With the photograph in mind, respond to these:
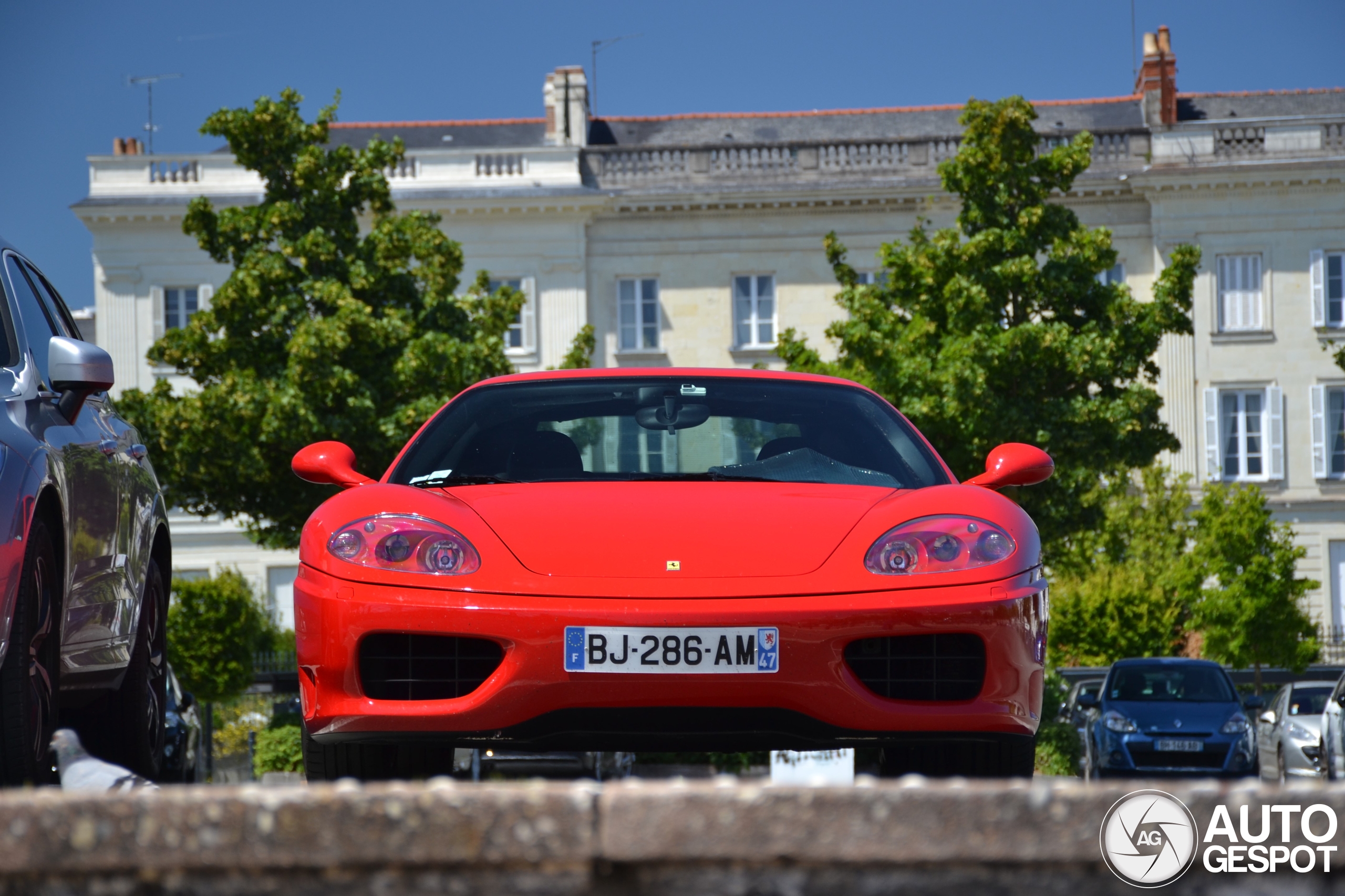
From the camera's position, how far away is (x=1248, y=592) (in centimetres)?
3080

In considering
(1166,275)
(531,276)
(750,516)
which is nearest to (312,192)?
(1166,275)

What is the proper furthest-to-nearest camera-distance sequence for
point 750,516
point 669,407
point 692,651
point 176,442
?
point 176,442 → point 669,407 → point 750,516 → point 692,651

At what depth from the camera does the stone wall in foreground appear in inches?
71.9

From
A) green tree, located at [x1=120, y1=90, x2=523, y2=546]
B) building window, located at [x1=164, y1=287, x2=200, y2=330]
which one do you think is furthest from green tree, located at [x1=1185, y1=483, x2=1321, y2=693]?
building window, located at [x1=164, y1=287, x2=200, y2=330]

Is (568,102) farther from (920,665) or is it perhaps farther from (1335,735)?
(920,665)

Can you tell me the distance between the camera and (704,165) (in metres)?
41.1

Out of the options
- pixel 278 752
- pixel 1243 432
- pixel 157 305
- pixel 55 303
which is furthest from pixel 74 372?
pixel 1243 432

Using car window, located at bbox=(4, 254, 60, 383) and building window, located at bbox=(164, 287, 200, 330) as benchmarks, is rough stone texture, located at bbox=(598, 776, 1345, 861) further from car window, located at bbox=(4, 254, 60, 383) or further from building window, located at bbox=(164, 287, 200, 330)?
building window, located at bbox=(164, 287, 200, 330)

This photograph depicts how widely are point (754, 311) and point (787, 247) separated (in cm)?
188

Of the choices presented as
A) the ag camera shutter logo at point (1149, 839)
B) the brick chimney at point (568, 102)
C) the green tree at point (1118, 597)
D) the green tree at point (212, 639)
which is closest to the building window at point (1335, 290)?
the green tree at point (1118, 597)

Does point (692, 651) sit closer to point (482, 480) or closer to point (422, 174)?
point (482, 480)

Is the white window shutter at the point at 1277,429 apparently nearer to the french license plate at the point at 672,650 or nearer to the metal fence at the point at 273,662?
the metal fence at the point at 273,662

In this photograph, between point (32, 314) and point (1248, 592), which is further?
point (1248, 592)

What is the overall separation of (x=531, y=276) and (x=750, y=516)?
3664 centimetres
